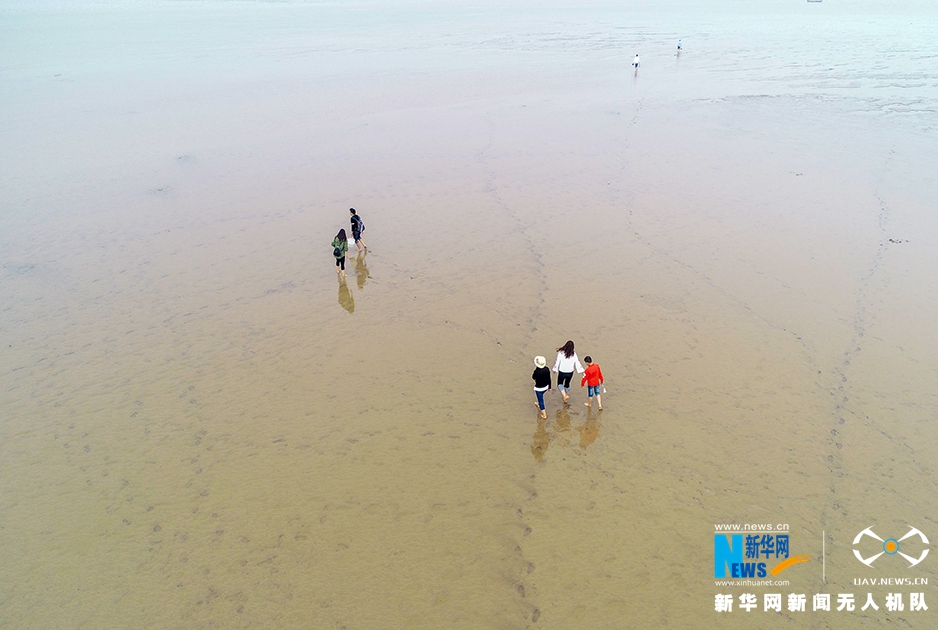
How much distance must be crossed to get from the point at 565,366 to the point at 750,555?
4363 mm

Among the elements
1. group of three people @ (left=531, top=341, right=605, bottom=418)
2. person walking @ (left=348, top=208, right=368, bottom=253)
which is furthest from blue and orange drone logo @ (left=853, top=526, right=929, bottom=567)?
person walking @ (left=348, top=208, right=368, bottom=253)

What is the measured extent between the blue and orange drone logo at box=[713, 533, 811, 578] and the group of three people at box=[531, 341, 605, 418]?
3.33 metres

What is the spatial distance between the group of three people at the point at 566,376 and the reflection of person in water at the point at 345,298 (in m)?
6.42

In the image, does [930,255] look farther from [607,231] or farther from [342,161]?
[342,161]

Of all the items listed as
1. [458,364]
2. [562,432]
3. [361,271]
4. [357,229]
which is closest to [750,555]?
[562,432]

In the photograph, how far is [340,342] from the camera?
13695 mm

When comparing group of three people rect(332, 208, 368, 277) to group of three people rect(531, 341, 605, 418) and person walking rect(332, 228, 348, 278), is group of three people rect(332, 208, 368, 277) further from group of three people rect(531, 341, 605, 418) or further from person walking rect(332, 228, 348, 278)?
group of three people rect(531, 341, 605, 418)

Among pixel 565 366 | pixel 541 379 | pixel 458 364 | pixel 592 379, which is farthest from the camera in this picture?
pixel 458 364

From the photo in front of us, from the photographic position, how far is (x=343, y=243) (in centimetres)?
1550

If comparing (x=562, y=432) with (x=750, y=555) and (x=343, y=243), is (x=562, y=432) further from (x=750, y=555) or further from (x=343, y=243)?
(x=343, y=243)

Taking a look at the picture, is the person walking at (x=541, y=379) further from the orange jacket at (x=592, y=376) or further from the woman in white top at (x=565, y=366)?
the orange jacket at (x=592, y=376)

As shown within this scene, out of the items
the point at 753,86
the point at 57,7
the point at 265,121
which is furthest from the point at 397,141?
the point at 57,7

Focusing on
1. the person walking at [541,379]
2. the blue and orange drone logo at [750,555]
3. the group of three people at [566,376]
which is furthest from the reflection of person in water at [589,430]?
the blue and orange drone logo at [750,555]

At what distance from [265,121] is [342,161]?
32.2 feet
